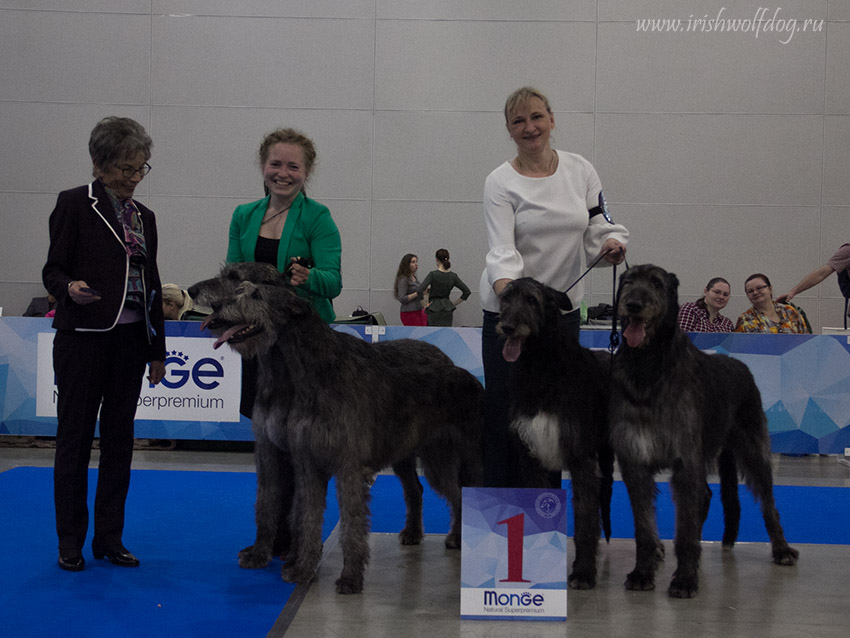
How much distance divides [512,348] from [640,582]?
3.72ft

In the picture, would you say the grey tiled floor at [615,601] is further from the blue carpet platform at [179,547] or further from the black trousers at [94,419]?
the black trousers at [94,419]

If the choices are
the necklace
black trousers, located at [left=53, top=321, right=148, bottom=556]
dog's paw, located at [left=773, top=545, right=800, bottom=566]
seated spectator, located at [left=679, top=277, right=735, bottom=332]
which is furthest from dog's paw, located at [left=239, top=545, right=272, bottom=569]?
seated spectator, located at [left=679, top=277, right=735, bottom=332]

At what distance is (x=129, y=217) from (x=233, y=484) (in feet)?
8.45

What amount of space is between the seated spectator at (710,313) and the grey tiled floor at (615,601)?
10.3 ft

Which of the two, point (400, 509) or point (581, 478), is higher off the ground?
point (581, 478)

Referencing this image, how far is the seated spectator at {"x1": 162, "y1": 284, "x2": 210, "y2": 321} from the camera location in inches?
267

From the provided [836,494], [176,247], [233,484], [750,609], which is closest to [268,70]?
[176,247]

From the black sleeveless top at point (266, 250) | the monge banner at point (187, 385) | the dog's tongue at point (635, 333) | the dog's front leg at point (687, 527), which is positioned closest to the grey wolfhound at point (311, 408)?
the black sleeveless top at point (266, 250)

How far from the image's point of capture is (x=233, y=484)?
566cm

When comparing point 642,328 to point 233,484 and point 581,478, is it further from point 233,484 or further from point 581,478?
point 233,484

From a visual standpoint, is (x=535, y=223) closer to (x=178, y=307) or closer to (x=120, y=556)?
(x=120, y=556)

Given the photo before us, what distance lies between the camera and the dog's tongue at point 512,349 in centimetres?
306

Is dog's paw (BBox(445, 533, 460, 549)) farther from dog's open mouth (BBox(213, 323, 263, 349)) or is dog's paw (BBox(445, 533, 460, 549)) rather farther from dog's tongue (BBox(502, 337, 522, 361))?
dog's open mouth (BBox(213, 323, 263, 349))

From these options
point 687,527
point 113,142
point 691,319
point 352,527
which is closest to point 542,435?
point 687,527
